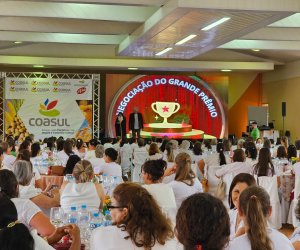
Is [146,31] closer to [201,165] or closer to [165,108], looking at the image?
[201,165]

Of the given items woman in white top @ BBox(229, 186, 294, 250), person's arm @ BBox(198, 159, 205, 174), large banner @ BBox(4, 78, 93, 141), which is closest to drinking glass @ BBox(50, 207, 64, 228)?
woman in white top @ BBox(229, 186, 294, 250)

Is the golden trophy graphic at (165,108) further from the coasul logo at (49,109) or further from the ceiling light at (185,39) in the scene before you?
the ceiling light at (185,39)

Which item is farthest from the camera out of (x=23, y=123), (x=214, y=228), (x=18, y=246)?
(x=23, y=123)

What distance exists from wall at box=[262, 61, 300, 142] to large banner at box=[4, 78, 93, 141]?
7431mm

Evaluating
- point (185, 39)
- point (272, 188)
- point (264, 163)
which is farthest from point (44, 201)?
point (185, 39)

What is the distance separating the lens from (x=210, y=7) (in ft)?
31.0

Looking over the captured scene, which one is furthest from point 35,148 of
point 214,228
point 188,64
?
point 188,64

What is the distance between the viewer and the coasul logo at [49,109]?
18.8 metres

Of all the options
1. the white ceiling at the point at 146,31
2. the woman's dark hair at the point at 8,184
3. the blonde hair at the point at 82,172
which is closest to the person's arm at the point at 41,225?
the woman's dark hair at the point at 8,184

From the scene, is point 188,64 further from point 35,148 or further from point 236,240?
point 236,240

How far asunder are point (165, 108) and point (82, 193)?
15962 millimetres

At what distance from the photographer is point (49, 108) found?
18781 mm

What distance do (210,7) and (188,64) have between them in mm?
11495

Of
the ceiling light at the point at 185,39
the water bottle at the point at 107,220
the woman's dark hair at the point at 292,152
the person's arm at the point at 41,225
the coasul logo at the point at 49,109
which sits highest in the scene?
the ceiling light at the point at 185,39
